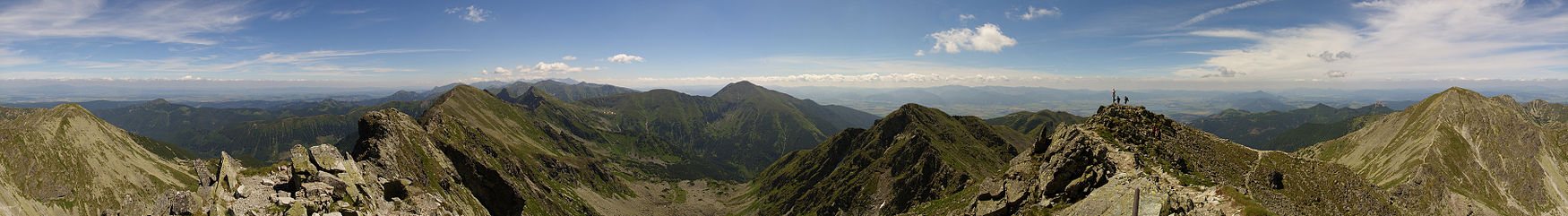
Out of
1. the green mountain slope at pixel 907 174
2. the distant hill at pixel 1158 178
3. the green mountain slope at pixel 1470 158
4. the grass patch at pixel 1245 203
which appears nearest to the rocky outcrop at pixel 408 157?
the distant hill at pixel 1158 178

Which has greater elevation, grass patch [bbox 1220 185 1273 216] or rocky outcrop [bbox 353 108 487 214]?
grass patch [bbox 1220 185 1273 216]

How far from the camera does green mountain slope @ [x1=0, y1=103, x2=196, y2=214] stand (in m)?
122

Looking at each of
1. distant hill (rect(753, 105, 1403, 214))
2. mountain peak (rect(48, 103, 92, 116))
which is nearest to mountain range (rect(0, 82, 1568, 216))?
distant hill (rect(753, 105, 1403, 214))

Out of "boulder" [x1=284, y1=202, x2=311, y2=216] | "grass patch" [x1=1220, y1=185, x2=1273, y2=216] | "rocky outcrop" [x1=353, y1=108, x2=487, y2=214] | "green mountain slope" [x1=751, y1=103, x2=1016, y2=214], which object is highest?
"grass patch" [x1=1220, y1=185, x2=1273, y2=216]

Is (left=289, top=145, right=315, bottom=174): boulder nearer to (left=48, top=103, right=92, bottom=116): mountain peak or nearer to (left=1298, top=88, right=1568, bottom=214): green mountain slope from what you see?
(left=1298, top=88, right=1568, bottom=214): green mountain slope

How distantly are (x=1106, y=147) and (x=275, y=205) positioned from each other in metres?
53.0

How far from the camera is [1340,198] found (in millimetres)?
33188

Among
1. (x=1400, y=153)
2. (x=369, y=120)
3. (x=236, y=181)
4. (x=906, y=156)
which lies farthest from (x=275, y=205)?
(x=1400, y=153)

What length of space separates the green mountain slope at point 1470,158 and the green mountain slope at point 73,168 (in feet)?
979

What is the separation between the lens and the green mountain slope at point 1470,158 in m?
121

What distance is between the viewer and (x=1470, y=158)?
13088 cm

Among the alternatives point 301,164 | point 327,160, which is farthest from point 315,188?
point 327,160

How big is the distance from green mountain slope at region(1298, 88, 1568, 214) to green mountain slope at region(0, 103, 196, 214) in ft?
979

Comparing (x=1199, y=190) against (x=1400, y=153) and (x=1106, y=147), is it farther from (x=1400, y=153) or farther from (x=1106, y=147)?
(x=1400, y=153)
